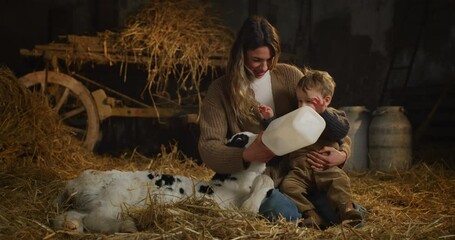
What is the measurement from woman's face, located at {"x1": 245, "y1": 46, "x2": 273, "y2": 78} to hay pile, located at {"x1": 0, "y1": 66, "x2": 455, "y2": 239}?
2.98 ft

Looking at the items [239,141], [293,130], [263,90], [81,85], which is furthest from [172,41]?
[293,130]

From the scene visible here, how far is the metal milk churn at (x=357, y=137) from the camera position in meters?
5.46

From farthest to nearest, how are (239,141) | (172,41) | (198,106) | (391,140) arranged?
(198,106)
(172,41)
(391,140)
(239,141)

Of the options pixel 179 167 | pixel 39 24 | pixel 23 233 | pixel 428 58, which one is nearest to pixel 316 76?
pixel 23 233

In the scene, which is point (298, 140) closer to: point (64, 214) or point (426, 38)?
point (64, 214)

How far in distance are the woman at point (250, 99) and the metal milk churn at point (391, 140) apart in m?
2.58

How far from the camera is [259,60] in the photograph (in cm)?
283

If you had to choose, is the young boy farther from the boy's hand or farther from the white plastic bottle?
the white plastic bottle

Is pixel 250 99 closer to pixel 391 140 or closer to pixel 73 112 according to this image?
pixel 391 140

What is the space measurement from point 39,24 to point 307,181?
6210mm

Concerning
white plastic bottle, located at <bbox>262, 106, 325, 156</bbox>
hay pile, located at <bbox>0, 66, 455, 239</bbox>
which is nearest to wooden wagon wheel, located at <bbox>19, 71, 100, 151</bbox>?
hay pile, located at <bbox>0, 66, 455, 239</bbox>

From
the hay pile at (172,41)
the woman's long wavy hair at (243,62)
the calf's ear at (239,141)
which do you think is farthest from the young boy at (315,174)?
the hay pile at (172,41)

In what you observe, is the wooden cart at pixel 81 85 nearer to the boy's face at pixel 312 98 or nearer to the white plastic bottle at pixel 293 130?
the boy's face at pixel 312 98

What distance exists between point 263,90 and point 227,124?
1.03 feet
